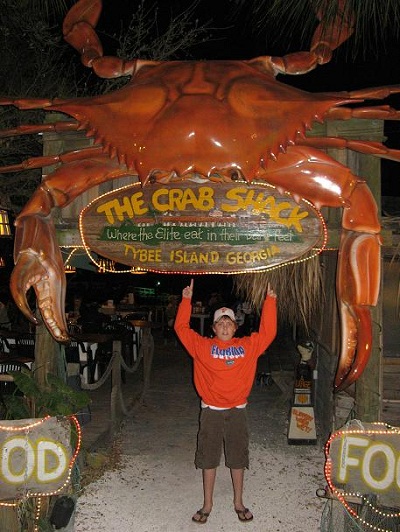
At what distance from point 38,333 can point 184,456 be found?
2.99m

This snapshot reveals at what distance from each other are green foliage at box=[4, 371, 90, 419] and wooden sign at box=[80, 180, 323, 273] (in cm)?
127

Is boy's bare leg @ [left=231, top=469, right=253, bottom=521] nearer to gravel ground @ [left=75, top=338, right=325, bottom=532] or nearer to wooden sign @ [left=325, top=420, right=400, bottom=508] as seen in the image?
gravel ground @ [left=75, top=338, right=325, bottom=532]

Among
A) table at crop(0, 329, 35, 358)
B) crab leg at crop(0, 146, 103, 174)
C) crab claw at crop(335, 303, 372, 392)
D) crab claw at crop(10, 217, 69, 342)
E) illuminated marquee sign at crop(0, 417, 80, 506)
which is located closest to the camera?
crab claw at crop(335, 303, 372, 392)

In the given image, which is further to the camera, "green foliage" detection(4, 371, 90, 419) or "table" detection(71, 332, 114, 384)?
"table" detection(71, 332, 114, 384)

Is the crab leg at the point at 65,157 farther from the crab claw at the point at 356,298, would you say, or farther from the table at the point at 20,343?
the table at the point at 20,343

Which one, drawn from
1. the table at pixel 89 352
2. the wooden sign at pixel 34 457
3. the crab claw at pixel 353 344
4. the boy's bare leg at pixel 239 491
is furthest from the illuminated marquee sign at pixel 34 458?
the table at pixel 89 352

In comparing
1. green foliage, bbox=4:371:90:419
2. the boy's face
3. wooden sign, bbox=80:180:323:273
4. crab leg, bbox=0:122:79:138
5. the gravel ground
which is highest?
crab leg, bbox=0:122:79:138

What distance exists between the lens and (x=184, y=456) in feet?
21.2

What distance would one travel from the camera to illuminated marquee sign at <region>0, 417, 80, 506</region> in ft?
12.6

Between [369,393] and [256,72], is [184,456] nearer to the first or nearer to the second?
[369,393]

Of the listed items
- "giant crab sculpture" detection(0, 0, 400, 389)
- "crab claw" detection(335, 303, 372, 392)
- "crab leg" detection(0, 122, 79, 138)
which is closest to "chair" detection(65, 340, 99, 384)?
"giant crab sculpture" detection(0, 0, 400, 389)

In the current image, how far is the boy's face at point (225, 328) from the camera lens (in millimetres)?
4564

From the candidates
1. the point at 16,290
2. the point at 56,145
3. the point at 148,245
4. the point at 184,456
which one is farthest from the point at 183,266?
the point at 184,456

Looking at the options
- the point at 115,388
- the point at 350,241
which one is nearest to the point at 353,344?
the point at 350,241
